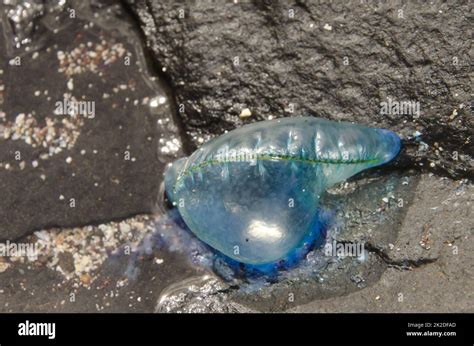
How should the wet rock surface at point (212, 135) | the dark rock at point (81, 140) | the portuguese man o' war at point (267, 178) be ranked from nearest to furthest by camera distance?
the portuguese man o' war at point (267, 178)
the wet rock surface at point (212, 135)
the dark rock at point (81, 140)

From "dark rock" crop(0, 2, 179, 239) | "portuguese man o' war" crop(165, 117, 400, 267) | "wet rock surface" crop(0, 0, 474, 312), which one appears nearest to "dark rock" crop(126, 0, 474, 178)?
"wet rock surface" crop(0, 0, 474, 312)

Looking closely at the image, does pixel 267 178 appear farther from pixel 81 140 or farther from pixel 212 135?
pixel 81 140

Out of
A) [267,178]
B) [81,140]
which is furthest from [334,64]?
[81,140]

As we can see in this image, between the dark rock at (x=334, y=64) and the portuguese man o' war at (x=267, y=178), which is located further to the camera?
the dark rock at (x=334, y=64)

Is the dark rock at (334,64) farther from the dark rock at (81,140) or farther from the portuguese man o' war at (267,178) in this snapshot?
the dark rock at (81,140)

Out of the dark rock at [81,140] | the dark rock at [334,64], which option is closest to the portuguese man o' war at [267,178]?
the dark rock at [334,64]

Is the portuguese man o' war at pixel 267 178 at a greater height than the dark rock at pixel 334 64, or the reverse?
the dark rock at pixel 334 64
